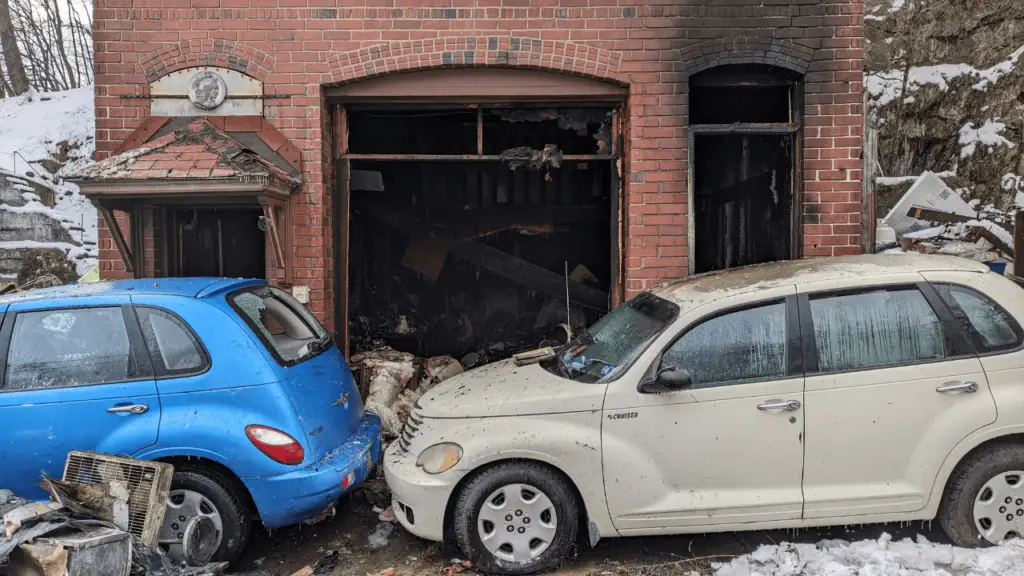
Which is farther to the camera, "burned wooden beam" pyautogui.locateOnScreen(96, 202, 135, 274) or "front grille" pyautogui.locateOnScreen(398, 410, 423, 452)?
"burned wooden beam" pyautogui.locateOnScreen(96, 202, 135, 274)

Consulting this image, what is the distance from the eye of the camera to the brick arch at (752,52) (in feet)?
20.9

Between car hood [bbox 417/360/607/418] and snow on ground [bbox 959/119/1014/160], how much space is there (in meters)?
12.9

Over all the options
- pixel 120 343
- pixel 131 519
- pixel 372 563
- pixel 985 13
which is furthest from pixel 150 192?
pixel 985 13

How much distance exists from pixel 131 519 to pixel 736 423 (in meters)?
3.45

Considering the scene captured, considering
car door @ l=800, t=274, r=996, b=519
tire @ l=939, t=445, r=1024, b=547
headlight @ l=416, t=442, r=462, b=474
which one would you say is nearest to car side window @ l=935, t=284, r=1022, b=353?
car door @ l=800, t=274, r=996, b=519

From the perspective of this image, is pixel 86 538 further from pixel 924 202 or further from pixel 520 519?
pixel 924 202

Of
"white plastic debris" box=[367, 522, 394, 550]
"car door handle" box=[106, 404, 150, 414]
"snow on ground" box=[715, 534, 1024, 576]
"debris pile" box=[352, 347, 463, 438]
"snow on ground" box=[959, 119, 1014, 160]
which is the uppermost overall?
"snow on ground" box=[959, 119, 1014, 160]

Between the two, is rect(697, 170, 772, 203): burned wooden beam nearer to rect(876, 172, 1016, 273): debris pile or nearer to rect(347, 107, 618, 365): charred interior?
rect(347, 107, 618, 365): charred interior

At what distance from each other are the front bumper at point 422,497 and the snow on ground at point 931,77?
43.5 ft

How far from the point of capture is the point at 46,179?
10.2 meters

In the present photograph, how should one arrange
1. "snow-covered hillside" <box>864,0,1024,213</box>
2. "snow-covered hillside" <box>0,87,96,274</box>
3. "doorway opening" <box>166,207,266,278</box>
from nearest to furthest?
"doorway opening" <box>166,207,266,278</box>, "snow-covered hillside" <box>0,87,96,274</box>, "snow-covered hillside" <box>864,0,1024,213</box>

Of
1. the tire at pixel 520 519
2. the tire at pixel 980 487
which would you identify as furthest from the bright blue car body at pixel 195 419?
the tire at pixel 980 487

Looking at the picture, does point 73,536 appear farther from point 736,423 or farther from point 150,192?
point 736,423

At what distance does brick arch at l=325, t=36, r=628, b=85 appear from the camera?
639 cm
